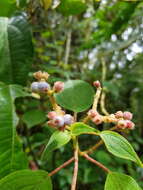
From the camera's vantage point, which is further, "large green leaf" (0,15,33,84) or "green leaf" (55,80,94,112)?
"large green leaf" (0,15,33,84)

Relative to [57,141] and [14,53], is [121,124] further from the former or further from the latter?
[14,53]

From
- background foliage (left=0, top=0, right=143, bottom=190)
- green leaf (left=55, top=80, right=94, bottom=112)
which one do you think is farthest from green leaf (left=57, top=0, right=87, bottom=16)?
green leaf (left=55, top=80, right=94, bottom=112)

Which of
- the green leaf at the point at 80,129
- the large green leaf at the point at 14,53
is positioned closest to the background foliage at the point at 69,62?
the large green leaf at the point at 14,53

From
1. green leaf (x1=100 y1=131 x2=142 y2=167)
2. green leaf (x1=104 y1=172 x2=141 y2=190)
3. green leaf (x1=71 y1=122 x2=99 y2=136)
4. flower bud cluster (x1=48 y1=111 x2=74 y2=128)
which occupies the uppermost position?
flower bud cluster (x1=48 y1=111 x2=74 y2=128)

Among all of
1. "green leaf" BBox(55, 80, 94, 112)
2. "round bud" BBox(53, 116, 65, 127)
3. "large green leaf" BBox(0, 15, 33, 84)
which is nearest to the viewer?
"round bud" BBox(53, 116, 65, 127)

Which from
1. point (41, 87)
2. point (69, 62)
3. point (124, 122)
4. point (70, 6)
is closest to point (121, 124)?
point (124, 122)

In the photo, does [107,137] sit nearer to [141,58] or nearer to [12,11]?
[12,11]

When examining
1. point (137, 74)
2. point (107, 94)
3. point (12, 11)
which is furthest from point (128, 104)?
point (12, 11)

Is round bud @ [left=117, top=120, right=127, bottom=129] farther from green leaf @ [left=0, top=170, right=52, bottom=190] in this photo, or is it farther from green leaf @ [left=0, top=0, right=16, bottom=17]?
green leaf @ [left=0, top=0, right=16, bottom=17]

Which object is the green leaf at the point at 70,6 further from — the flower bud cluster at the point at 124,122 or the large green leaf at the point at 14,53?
the flower bud cluster at the point at 124,122
